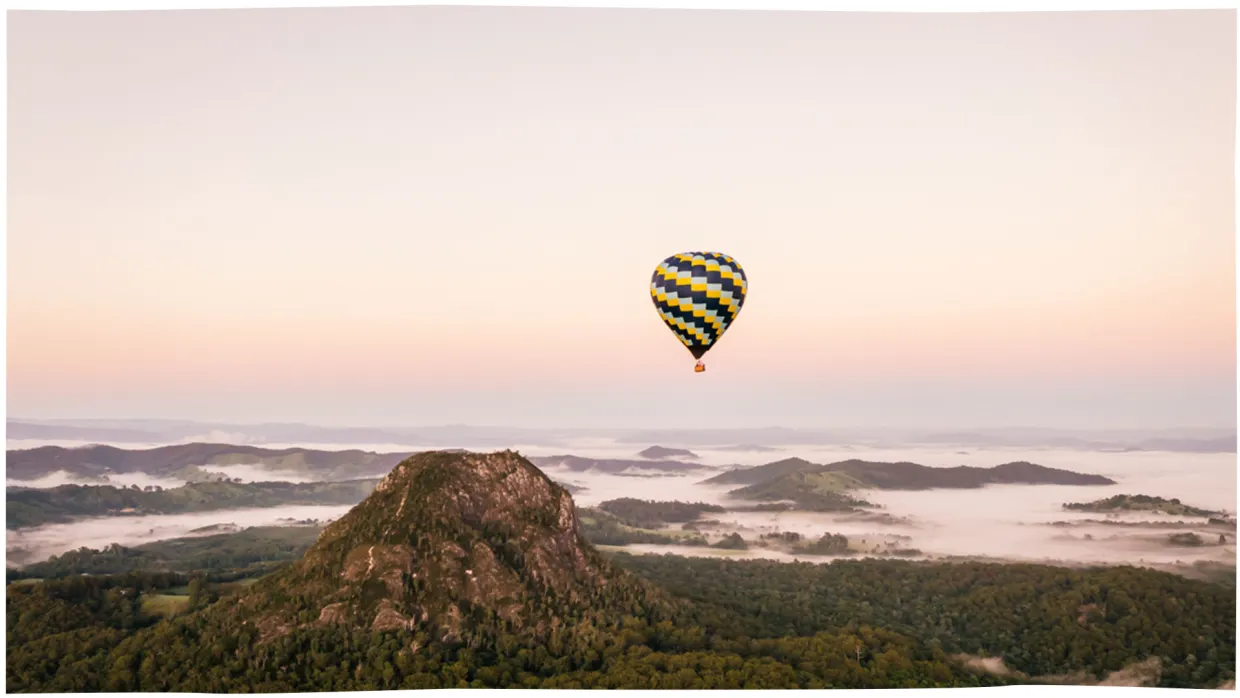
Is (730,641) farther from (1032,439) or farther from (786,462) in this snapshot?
(1032,439)

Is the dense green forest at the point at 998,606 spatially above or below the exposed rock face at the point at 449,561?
below

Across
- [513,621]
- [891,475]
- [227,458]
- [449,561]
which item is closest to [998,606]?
[891,475]

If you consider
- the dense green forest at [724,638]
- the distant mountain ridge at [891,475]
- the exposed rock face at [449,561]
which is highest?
the distant mountain ridge at [891,475]

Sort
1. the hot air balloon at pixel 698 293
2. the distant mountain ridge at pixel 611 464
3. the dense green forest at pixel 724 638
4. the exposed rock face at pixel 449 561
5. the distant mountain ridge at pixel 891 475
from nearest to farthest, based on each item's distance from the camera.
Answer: the dense green forest at pixel 724 638
the exposed rock face at pixel 449 561
the hot air balloon at pixel 698 293
the distant mountain ridge at pixel 611 464
the distant mountain ridge at pixel 891 475

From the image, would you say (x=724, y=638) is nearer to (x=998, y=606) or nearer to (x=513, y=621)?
(x=513, y=621)

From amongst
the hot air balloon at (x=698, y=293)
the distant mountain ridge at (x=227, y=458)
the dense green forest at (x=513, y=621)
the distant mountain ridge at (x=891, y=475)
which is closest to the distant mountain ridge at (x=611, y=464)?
the distant mountain ridge at (x=891, y=475)

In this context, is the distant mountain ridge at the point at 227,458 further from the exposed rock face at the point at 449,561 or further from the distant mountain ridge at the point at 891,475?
the distant mountain ridge at the point at 891,475

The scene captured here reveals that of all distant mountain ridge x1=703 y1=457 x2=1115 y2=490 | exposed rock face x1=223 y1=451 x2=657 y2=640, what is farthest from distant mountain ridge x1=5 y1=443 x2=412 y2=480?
distant mountain ridge x1=703 y1=457 x2=1115 y2=490

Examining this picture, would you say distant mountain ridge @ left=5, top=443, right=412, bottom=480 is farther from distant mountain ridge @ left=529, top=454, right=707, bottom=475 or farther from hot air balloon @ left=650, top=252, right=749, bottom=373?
hot air balloon @ left=650, top=252, right=749, bottom=373
